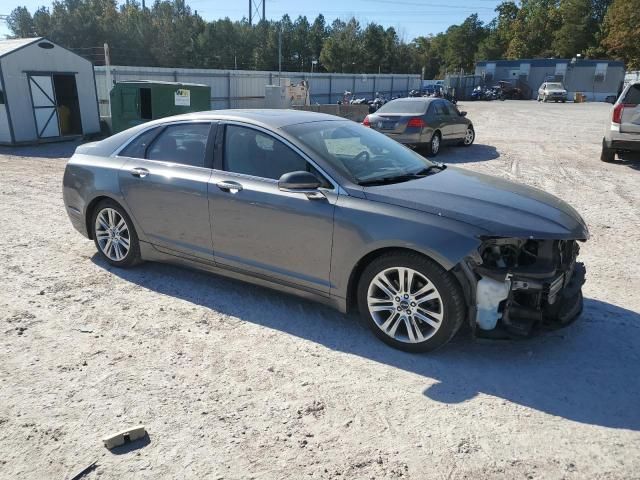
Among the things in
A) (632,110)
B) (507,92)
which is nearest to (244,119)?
(632,110)

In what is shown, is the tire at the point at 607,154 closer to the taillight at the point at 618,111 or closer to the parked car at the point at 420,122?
the taillight at the point at 618,111

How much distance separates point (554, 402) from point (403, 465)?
1140 mm

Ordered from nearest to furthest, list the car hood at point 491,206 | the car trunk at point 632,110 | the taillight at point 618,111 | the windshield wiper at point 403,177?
the car hood at point 491,206 < the windshield wiper at point 403,177 < the car trunk at point 632,110 < the taillight at point 618,111

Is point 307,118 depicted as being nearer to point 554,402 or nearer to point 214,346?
point 214,346

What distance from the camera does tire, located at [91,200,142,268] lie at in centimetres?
502

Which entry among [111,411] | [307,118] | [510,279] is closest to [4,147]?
[307,118]

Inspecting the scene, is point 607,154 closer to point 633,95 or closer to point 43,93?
point 633,95

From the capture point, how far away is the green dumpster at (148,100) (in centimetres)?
1473

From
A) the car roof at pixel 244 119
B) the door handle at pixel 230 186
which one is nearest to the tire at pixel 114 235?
the car roof at pixel 244 119

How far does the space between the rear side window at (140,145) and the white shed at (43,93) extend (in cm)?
1161

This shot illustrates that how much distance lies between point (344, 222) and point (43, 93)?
14.8 m

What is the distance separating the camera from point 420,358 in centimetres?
362

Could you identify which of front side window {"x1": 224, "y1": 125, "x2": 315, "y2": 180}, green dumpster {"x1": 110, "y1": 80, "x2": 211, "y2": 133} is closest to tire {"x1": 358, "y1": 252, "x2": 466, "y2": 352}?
front side window {"x1": 224, "y1": 125, "x2": 315, "y2": 180}

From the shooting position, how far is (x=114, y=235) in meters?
5.14
